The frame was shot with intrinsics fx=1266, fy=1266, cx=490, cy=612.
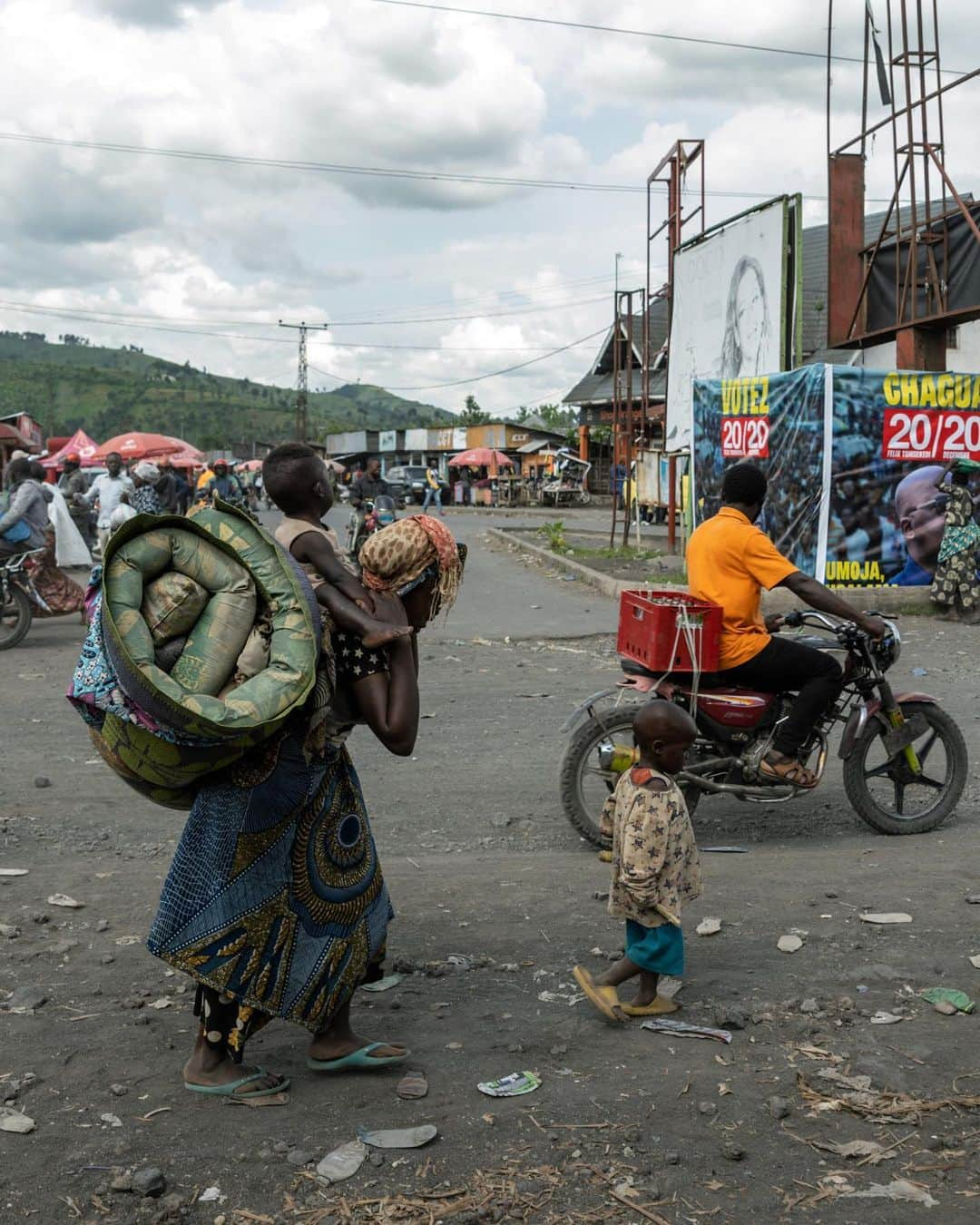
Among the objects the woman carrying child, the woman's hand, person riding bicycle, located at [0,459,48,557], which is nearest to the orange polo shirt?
the woman carrying child

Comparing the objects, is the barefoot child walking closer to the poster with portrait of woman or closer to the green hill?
the poster with portrait of woman

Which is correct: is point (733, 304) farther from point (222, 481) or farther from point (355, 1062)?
point (355, 1062)

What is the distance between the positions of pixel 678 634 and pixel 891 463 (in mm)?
9418

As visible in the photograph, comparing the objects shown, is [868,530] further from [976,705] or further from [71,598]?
[71,598]

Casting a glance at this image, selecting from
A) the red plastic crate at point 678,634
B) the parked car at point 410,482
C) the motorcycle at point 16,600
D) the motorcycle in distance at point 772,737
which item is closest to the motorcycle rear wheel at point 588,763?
the motorcycle in distance at point 772,737

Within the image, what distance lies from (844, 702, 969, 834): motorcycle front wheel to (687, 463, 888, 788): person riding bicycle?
12.9 inches

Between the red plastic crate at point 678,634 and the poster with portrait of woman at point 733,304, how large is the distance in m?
12.2

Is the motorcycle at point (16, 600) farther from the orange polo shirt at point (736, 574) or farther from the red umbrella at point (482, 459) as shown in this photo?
the red umbrella at point (482, 459)

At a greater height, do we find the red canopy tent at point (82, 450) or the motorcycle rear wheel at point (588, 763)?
the red canopy tent at point (82, 450)

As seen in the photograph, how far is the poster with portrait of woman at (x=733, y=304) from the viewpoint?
56.1 feet

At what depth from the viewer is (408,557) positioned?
128 inches

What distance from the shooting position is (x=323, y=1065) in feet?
11.3

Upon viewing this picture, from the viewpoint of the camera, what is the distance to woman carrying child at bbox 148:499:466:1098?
319 cm

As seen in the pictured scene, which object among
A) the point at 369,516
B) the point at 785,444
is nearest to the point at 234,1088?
the point at 785,444
